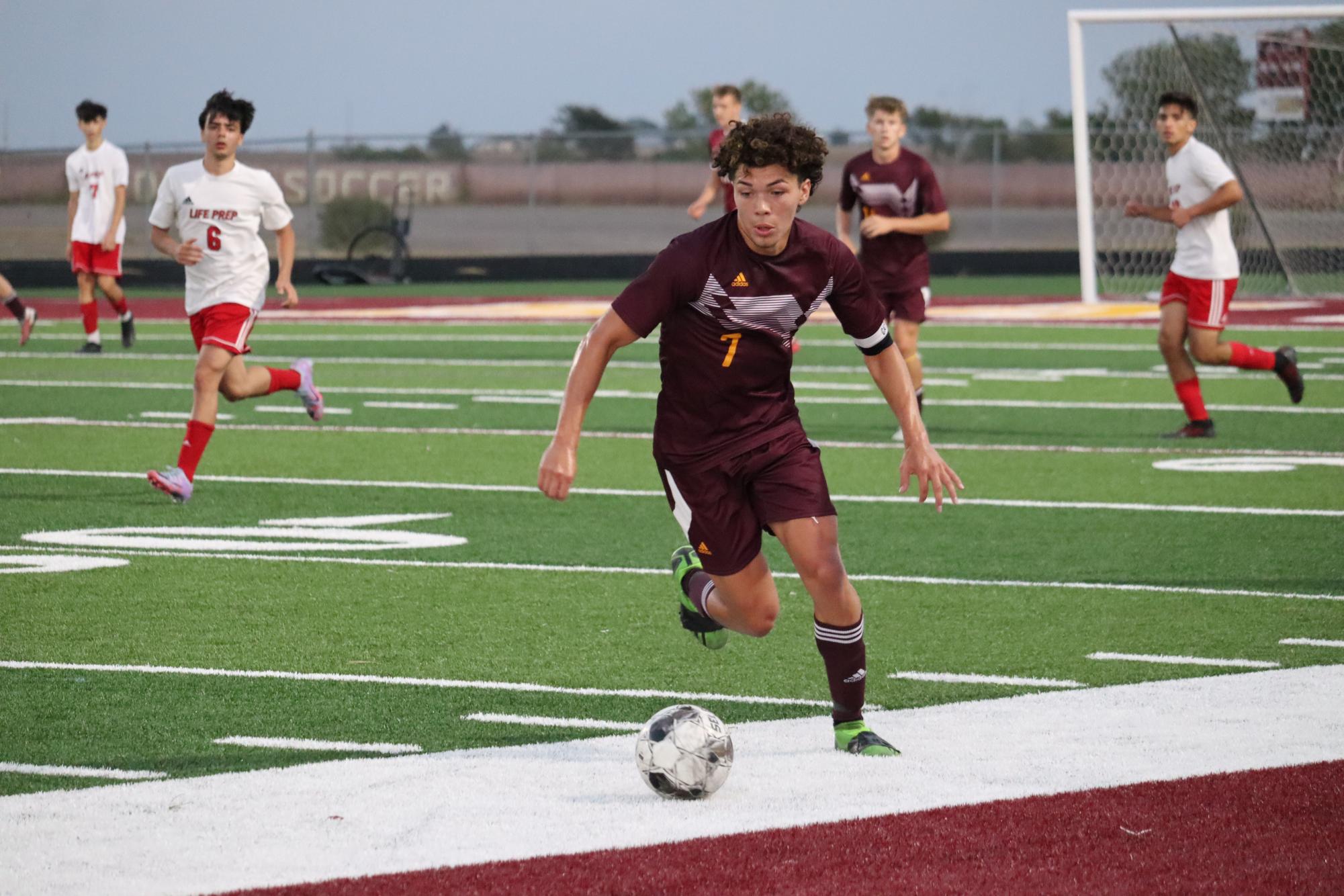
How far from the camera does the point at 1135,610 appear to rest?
7637 millimetres

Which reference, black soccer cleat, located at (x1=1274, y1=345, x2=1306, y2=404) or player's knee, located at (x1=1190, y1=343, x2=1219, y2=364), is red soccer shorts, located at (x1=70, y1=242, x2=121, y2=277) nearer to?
player's knee, located at (x1=1190, y1=343, x2=1219, y2=364)

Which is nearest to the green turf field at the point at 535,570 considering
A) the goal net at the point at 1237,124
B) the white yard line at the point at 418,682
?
the white yard line at the point at 418,682

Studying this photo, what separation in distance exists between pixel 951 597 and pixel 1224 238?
19.3 ft

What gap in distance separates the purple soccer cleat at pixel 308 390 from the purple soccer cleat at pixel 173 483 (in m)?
1.98

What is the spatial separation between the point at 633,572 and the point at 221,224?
12.2 feet

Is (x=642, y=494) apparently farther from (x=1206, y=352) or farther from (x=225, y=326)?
(x=1206, y=352)

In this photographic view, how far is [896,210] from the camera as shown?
1314cm

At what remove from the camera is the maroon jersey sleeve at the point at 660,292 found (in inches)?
A: 212

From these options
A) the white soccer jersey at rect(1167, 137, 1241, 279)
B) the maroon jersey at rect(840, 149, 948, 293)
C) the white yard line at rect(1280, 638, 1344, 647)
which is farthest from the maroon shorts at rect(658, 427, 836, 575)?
the white soccer jersey at rect(1167, 137, 1241, 279)

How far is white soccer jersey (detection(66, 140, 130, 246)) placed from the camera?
20.0 meters

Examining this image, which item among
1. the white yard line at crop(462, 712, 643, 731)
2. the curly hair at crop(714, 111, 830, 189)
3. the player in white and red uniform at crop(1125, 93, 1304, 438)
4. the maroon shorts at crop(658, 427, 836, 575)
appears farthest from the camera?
the player in white and red uniform at crop(1125, 93, 1304, 438)

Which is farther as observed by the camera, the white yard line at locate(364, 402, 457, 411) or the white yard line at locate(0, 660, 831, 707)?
the white yard line at locate(364, 402, 457, 411)

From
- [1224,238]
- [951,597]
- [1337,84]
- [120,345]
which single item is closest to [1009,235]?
[1337,84]

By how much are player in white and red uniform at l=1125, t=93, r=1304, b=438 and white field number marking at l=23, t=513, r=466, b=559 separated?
5.64 m
